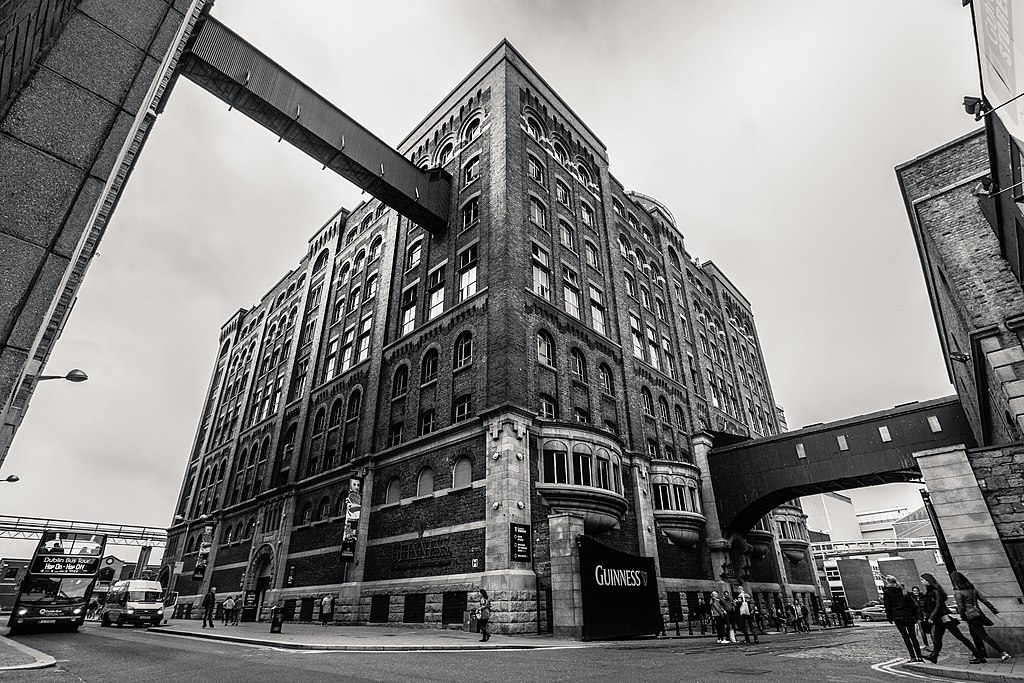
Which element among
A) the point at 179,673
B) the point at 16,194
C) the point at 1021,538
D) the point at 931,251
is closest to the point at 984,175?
the point at 931,251

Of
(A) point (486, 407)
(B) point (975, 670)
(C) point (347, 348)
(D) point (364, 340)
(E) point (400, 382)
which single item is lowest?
(B) point (975, 670)

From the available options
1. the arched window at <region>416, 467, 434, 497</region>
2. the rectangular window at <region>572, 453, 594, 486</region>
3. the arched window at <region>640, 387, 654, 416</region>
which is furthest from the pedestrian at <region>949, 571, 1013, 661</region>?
the arched window at <region>640, 387, 654, 416</region>

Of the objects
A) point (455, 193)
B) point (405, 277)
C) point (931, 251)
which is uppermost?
point (455, 193)

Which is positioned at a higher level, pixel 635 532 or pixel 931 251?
pixel 931 251

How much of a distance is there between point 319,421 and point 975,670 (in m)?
34.6

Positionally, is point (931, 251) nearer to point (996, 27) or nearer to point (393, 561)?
point (996, 27)

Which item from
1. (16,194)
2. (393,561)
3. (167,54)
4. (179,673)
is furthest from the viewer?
(393,561)

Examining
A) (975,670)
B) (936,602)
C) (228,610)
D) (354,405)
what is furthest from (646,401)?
(228,610)

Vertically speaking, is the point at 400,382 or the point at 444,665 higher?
the point at 400,382

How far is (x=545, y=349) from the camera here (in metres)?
26.5

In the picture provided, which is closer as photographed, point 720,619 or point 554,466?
point 720,619

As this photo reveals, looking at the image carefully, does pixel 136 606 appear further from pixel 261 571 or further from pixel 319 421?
Answer: pixel 319 421

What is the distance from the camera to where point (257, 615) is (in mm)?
29984

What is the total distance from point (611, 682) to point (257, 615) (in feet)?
98.1
